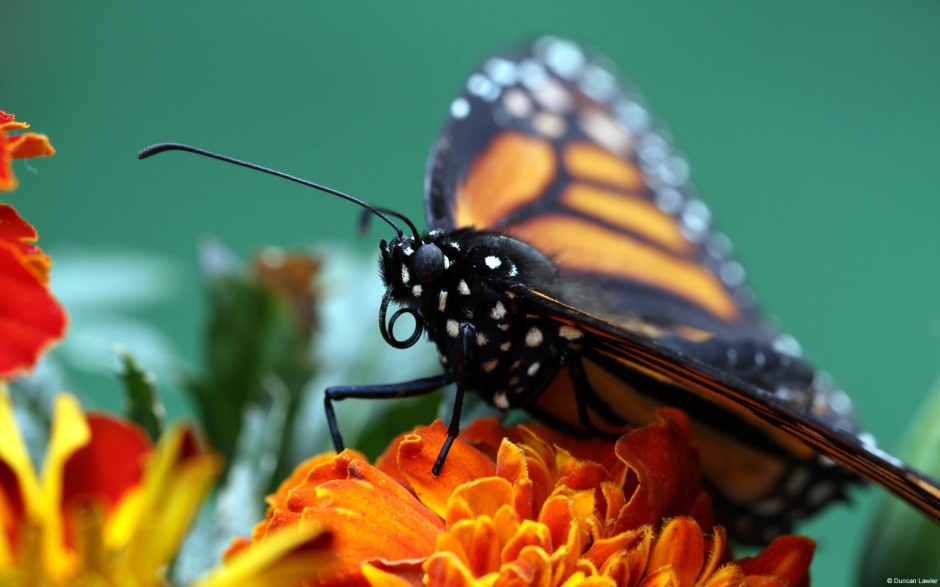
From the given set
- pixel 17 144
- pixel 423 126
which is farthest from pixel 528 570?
pixel 423 126

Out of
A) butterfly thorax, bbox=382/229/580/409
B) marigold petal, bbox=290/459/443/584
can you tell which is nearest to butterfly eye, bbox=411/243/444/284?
butterfly thorax, bbox=382/229/580/409

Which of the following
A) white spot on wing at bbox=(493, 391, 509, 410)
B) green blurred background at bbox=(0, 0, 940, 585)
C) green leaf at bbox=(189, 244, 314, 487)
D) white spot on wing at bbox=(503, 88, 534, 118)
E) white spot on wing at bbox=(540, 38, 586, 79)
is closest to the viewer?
white spot on wing at bbox=(493, 391, 509, 410)

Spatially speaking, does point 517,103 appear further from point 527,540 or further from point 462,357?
point 527,540

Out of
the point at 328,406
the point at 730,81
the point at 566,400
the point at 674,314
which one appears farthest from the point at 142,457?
the point at 730,81

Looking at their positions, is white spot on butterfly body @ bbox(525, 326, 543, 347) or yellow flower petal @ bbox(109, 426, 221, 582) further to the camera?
white spot on butterfly body @ bbox(525, 326, 543, 347)

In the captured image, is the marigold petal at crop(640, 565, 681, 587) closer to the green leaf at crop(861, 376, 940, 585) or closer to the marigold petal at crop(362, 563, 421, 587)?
the marigold petal at crop(362, 563, 421, 587)

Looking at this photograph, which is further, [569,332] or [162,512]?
[569,332]

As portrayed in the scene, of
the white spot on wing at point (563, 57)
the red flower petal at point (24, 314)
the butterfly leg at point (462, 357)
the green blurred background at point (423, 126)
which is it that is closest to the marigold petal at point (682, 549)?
the butterfly leg at point (462, 357)
